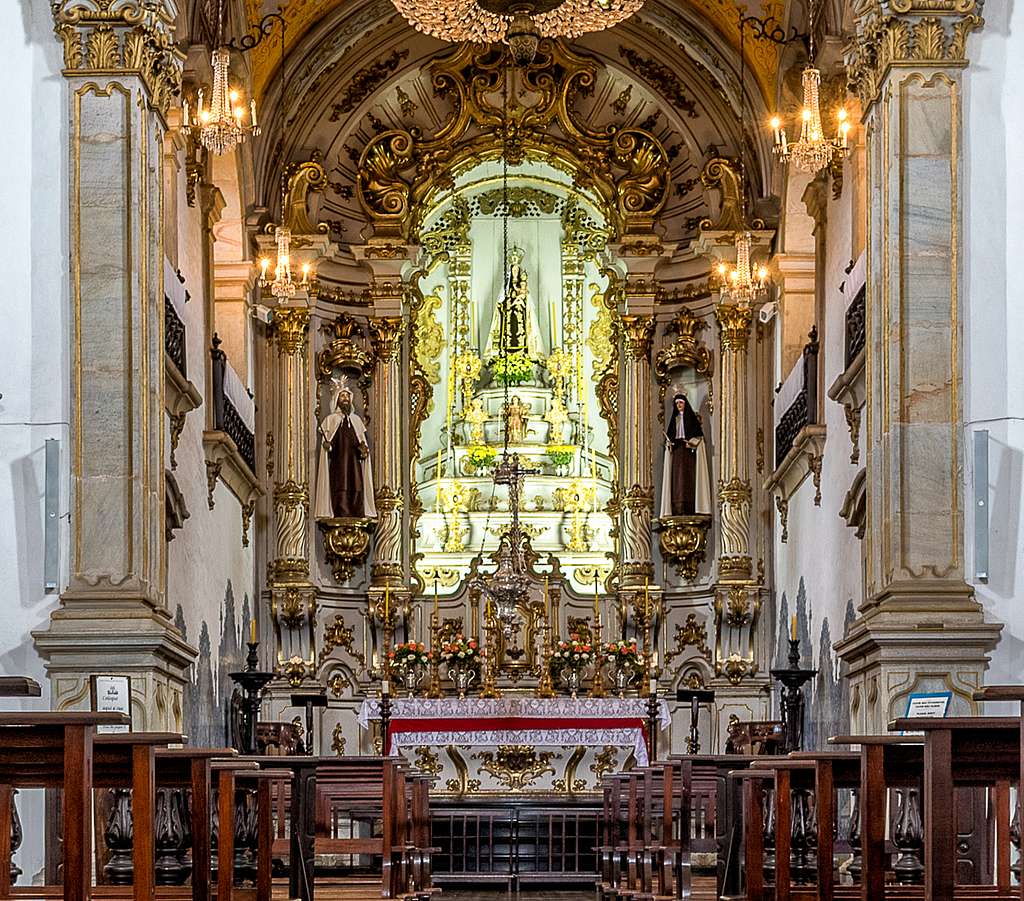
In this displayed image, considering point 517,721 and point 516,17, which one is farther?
point 517,721

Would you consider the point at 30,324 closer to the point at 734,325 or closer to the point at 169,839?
the point at 169,839

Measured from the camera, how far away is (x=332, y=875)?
13.2 metres

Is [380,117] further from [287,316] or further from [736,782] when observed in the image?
[736,782]

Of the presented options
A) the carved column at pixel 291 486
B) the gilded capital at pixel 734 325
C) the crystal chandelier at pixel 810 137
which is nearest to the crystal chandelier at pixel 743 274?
the gilded capital at pixel 734 325

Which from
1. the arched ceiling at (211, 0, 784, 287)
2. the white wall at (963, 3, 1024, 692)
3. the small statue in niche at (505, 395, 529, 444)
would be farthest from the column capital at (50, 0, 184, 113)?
the small statue in niche at (505, 395, 529, 444)

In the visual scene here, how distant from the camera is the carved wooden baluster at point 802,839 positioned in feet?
28.5

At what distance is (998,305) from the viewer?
37.3 ft

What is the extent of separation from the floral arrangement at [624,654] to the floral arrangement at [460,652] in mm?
1194

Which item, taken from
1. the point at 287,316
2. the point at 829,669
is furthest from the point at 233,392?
the point at 829,669

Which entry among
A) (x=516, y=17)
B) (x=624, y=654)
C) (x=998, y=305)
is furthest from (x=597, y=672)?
(x=998, y=305)

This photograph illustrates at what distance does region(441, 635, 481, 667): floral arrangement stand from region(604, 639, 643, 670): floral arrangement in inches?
47.0

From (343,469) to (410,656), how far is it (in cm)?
252

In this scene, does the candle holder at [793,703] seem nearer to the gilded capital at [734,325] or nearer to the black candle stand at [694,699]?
the black candle stand at [694,699]

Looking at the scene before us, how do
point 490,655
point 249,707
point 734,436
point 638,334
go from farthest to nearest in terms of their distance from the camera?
point 638,334
point 734,436
point 490,655
point 249,707
